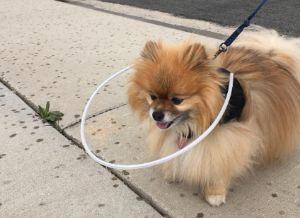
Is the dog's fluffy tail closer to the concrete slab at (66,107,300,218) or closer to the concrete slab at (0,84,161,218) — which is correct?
the concrete slab at (66,107,300,218)

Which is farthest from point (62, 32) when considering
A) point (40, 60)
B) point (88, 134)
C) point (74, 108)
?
point (88, 134)

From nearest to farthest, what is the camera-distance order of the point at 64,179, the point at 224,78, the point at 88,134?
the point at 224,78, the point at 64,179, the point at 88,134

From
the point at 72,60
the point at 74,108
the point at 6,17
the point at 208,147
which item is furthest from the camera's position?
the point at 6,17

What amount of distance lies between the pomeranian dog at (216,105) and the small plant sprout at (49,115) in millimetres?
1201

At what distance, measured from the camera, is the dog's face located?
2195 mm

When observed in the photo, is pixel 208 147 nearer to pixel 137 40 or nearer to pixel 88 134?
pixel 88 134

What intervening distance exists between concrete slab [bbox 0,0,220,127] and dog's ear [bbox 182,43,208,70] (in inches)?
64.5

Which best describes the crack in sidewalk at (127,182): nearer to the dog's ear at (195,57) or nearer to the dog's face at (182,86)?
the dog's face at (182,86)

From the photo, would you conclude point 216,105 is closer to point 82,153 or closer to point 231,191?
point 231,191

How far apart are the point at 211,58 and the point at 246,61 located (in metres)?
0.41

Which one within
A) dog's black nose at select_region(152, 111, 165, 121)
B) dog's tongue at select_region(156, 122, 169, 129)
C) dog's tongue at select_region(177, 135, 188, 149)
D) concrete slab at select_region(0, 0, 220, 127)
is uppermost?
dog's black nose at select_region(152, 111, 165, 121)

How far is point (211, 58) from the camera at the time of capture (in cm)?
228

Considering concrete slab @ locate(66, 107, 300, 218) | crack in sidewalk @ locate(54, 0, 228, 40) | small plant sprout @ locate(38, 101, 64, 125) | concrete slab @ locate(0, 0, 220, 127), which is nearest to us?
concrete slab @ locate(66, 107, 300, 218)

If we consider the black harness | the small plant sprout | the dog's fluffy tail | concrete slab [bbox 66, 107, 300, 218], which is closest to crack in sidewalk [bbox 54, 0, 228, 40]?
the dog's fluffy tail
